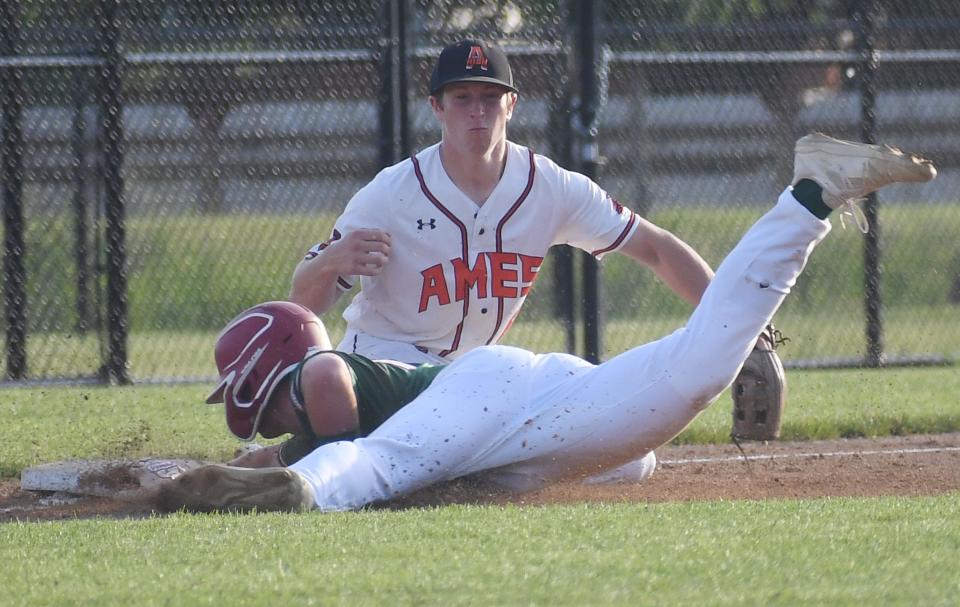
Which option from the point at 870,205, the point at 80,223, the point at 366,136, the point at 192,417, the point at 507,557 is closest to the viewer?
the point at 507,557

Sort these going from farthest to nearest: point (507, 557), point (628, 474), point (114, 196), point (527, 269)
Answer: point (114, 196)
point (527, 269)
point (628, 474)
point (507, 557)

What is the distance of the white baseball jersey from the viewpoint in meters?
5.32

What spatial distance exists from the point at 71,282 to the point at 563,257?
288 cm

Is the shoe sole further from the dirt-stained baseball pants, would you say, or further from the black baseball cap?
the black baseball cap

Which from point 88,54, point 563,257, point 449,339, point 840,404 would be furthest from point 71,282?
point 840,404

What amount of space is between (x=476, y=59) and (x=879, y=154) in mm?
1685

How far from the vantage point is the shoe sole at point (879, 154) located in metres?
3.99

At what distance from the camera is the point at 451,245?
209 inches

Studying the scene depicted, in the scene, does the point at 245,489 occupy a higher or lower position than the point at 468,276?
lower

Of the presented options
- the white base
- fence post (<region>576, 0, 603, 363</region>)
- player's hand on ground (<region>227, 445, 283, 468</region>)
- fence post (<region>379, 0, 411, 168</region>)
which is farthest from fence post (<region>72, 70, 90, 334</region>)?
player's hand on ground (<region>227, 445, 283, 468</region>)

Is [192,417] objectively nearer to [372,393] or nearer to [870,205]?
[372,393]

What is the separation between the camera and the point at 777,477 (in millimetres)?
5207

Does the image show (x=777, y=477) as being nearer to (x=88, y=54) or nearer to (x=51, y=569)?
(x=51, y=569)

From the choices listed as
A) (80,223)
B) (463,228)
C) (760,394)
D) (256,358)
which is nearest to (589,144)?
(463,228)
